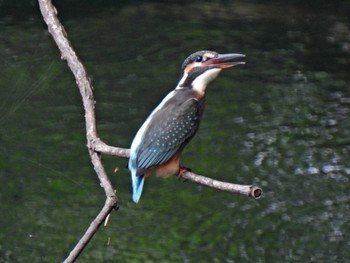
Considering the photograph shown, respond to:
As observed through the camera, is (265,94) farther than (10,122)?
Yes

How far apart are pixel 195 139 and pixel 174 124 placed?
293cm

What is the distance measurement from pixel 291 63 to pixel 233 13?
1198 mm

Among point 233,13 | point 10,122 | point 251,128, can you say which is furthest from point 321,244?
point 233,13

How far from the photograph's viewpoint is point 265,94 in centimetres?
617

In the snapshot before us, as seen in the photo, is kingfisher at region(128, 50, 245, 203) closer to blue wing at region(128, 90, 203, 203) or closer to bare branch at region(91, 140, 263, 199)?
blue wing at region(128, 90, 203, 203)

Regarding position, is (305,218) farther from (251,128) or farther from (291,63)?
(291,63)

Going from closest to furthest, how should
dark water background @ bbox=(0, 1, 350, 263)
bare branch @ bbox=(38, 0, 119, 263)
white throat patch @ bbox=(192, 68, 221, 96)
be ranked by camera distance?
bare branch @ bbox=(38, 0, 119, 263) → white throat patch @ bbox=(192, 68, 221, 96) → dark water background @ bbox=(0, 1, 350, 263)

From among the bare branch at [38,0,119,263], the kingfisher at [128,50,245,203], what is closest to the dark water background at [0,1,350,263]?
the kingfisher at [128,50,245,203]

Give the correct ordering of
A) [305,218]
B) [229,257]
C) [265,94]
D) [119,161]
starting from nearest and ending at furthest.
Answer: [229,257]
[305,218]
[119,161]
[265,94]

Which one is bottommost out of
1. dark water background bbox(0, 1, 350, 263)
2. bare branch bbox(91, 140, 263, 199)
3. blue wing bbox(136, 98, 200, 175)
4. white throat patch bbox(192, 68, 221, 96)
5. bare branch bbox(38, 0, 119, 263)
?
dark water background bbox(0, 1, 350, 263)

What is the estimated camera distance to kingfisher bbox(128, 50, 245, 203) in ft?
7.86

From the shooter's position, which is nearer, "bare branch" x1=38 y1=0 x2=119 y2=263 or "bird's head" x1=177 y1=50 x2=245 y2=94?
"bare branch" x1=38 y1=0 x2=119 y2=263

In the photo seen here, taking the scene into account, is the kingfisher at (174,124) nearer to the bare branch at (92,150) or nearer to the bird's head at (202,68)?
the bird's head at (202,68)

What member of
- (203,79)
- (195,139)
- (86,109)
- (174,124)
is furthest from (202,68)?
(195,139)
